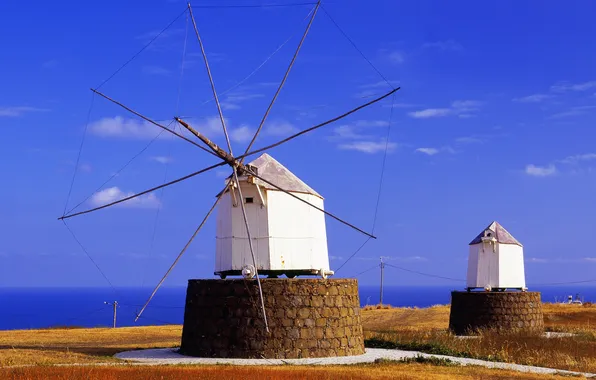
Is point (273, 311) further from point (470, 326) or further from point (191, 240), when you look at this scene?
point (470, 326)

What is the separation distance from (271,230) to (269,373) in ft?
20.8

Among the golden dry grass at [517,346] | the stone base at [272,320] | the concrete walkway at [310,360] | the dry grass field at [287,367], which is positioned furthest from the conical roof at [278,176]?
the golden dry grass at [517,346]

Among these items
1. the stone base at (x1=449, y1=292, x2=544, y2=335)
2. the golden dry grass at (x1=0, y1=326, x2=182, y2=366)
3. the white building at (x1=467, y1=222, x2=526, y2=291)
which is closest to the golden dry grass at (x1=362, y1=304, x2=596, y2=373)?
the stone base at (x1=449, y1=292, x2=544, y2=335)

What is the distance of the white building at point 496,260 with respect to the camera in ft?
115

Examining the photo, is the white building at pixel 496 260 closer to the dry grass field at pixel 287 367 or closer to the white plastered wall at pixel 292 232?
the dry grass field at pixel 287 367

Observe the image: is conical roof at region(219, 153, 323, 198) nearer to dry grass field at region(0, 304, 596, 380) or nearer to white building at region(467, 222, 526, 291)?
dry grass field at region(0, 304, 596, 380)

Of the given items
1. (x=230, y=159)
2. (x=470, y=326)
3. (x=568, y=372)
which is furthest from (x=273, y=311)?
(x=470, y=326)

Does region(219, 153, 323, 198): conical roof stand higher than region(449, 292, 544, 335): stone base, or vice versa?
region(219, 153, 323, 198): conical roof

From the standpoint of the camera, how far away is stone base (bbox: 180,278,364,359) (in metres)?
21.4

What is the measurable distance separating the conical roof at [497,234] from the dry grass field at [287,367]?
16.1 feet

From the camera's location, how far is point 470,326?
34875mm

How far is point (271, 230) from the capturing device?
885 inches

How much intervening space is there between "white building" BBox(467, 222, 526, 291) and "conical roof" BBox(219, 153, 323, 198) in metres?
→ 13.8

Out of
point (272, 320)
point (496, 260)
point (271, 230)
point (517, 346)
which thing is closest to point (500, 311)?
point (496, 260)
